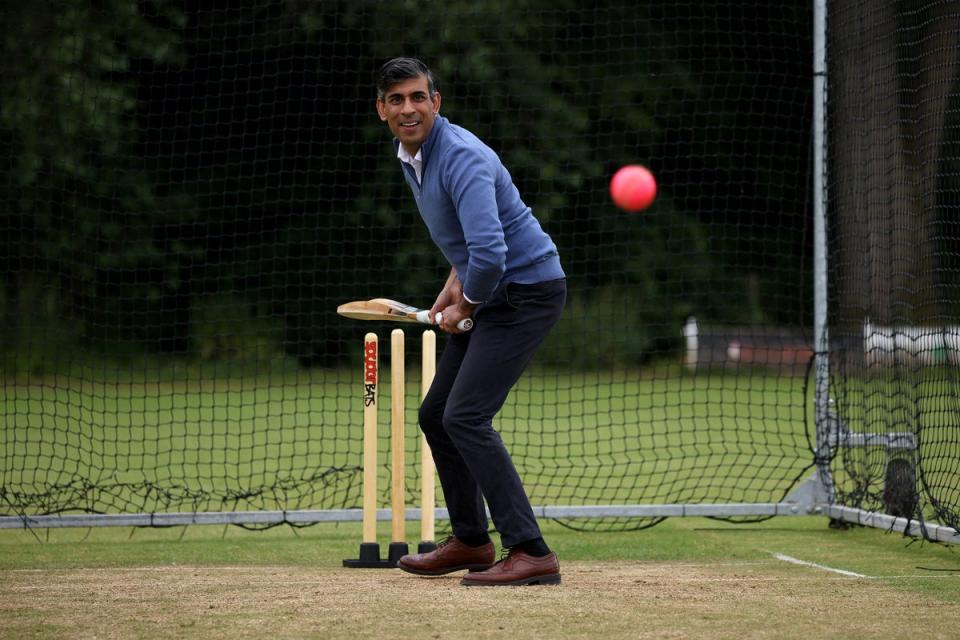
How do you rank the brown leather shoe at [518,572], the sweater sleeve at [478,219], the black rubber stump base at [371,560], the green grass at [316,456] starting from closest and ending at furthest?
the sweater sleeve at [478,219]
the brown leather shoe at [518,572]
the black rubber stump base at [371,560]
the green grass at [316,456]

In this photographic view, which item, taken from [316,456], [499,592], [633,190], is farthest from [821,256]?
[633,190]

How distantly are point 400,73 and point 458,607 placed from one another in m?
1.92

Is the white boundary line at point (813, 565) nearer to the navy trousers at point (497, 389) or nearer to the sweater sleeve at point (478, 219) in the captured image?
the navy trousers at point (497, 389)

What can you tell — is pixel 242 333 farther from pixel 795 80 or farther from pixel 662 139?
pixel 795 80

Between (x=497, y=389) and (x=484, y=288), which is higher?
(x=484, y=288)

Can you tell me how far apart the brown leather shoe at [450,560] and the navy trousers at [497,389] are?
0.32 metres

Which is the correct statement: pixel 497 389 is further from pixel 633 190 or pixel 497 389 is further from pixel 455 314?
pixel 633 190

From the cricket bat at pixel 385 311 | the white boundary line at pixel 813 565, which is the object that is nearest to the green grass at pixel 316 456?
the cricket bat at pixel 385 311

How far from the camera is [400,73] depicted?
4719 mm

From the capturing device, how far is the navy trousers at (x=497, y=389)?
463cm

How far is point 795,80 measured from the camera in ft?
59.3

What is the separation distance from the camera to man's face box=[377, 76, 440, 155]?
4.68 m

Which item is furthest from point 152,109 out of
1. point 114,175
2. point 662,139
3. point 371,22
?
point 662,139

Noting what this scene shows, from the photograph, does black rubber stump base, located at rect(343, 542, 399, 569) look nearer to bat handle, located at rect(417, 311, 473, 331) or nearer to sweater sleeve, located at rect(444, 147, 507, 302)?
bat handle, located at rect(417, 311, 473, 331)
